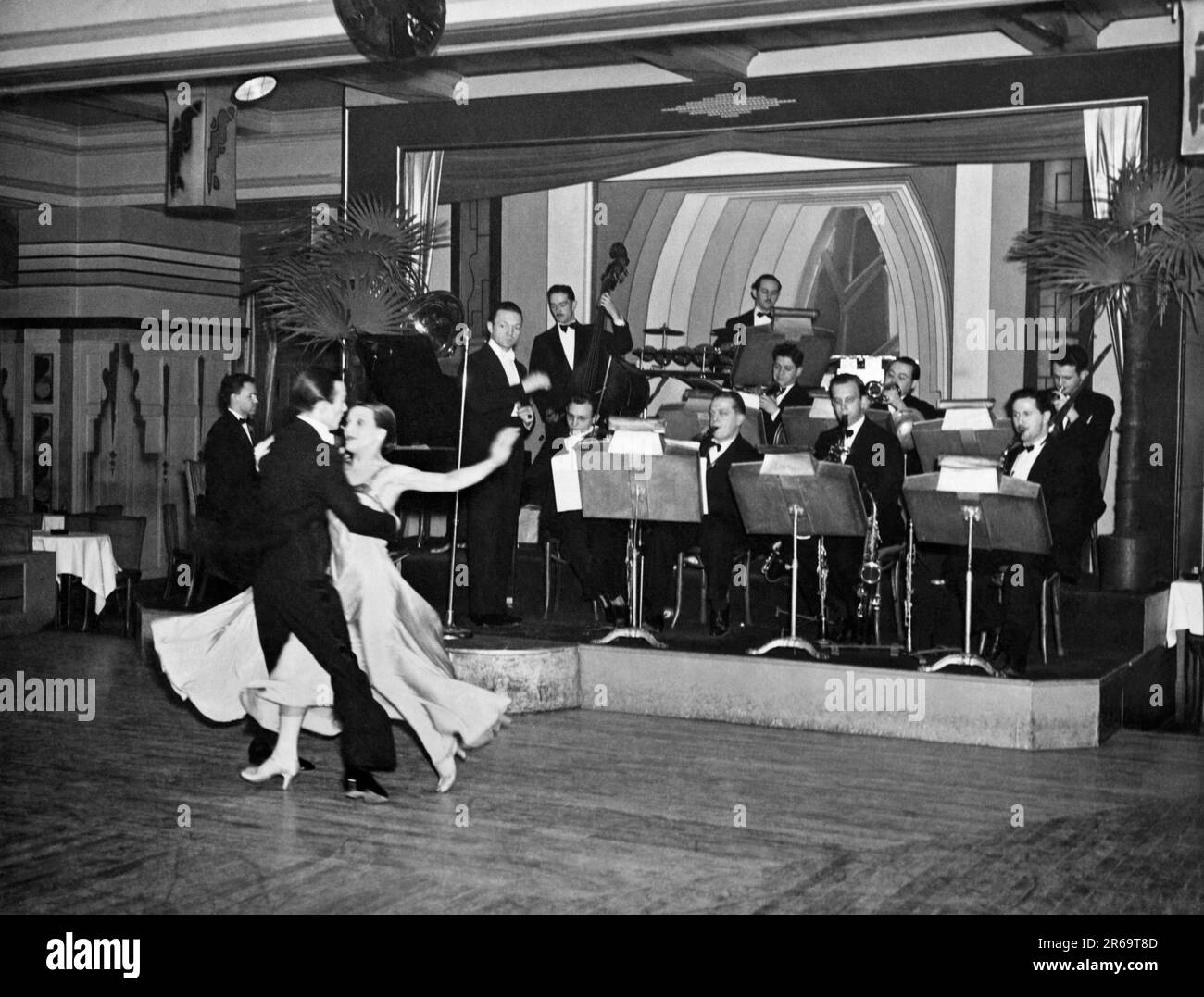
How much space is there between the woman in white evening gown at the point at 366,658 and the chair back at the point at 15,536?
13.9 ft

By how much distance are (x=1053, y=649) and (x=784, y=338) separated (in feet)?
8.51

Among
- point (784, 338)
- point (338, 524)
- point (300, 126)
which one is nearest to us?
point (338, 524)

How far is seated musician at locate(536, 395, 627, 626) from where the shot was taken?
751 cm

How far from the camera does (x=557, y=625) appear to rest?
24.8ft

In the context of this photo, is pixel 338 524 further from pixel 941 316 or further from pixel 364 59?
pixel 941 316

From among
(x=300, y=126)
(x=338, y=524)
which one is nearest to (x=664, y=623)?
(x=338, y=524)

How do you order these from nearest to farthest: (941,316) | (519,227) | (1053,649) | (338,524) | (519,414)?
1. (338,524)
2. (1053,649)
3. (519,414)
4. (941,316)
5. (519,227)

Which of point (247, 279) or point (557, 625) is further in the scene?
point (247, 279)

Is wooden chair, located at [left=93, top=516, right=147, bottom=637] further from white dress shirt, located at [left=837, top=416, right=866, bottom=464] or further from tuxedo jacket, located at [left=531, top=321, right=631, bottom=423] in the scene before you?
white dress shirt, located at [left=837, top=416, right=866, bottom=464]

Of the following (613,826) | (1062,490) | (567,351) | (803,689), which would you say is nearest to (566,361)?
(567,351)

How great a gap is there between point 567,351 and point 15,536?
11.6ft

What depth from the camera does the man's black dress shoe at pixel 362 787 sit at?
5.13 metres

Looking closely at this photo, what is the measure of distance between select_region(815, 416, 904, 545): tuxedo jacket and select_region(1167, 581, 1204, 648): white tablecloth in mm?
1400

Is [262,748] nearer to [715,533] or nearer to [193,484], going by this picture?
[715,533]
